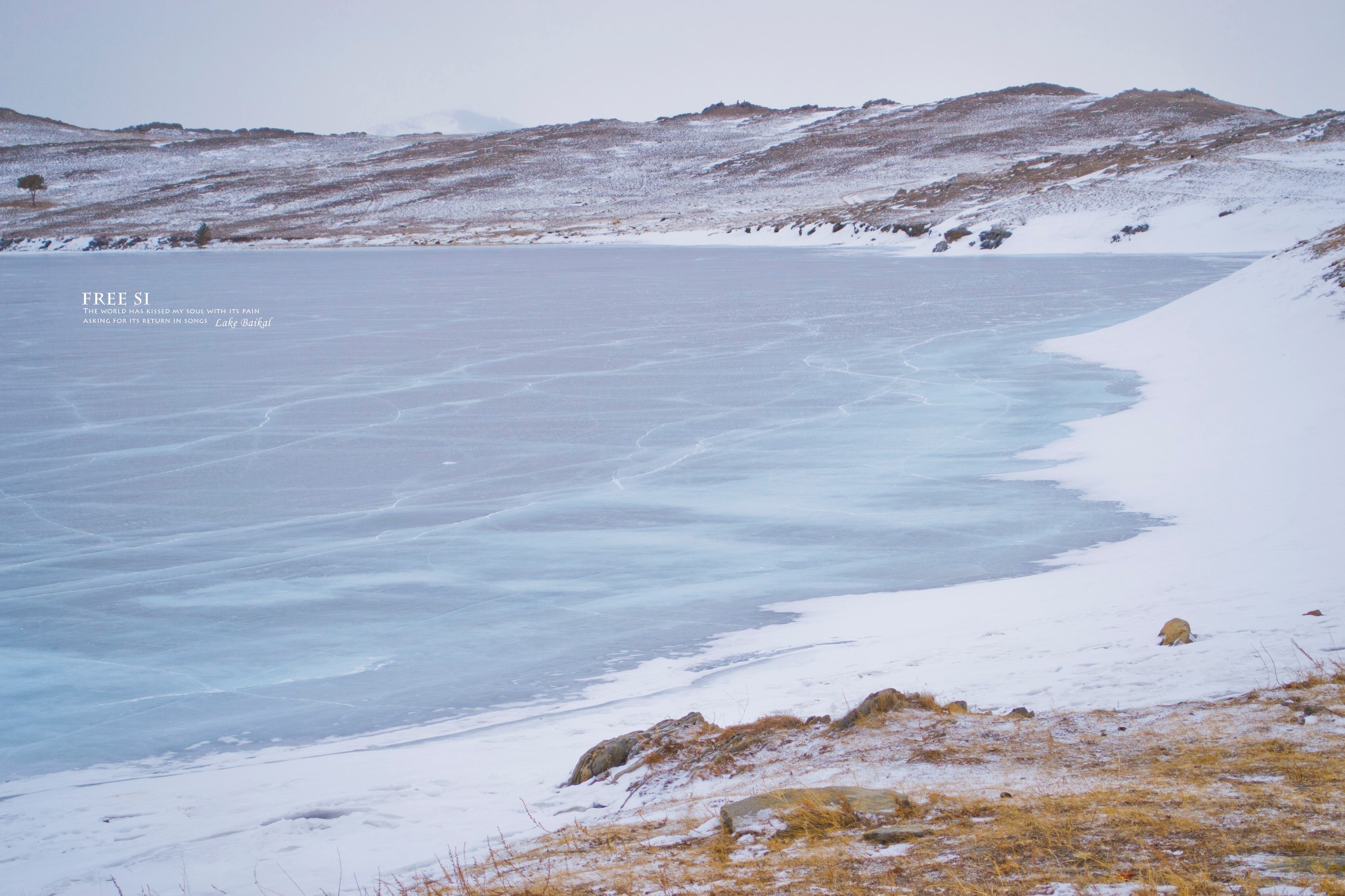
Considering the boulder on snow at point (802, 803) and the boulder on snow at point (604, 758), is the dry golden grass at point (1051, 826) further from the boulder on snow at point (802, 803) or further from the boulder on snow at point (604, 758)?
the boulder on snow at point (604, 758)

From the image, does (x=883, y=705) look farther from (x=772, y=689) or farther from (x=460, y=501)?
(x=460, y=501)

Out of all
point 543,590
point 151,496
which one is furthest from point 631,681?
point 151,496

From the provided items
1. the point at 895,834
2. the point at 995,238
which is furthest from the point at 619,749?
the point at 995,238

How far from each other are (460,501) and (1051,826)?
6.52 metres

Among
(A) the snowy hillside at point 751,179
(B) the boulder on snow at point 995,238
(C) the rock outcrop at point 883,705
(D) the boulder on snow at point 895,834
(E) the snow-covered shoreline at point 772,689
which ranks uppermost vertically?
(A) the snowy hillside at point 751,179

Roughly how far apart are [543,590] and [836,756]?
3119mm

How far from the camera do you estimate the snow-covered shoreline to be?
4.35 m

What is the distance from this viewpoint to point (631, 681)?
585 cm

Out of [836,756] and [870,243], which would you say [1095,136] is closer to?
[870,243]

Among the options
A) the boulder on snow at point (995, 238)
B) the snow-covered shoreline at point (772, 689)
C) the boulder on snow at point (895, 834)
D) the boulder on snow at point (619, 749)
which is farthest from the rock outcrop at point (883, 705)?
the boulder on snow at point (995, 238)

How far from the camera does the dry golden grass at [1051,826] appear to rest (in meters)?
3.06

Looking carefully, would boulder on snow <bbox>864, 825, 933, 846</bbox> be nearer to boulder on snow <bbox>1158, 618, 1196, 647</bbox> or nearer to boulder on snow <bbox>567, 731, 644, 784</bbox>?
boulder on snow <bbox>567, 731, 644, 784</bbox>

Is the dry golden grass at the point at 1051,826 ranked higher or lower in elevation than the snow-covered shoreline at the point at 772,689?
higher

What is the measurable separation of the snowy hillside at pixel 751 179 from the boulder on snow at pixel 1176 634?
32.0 metres
